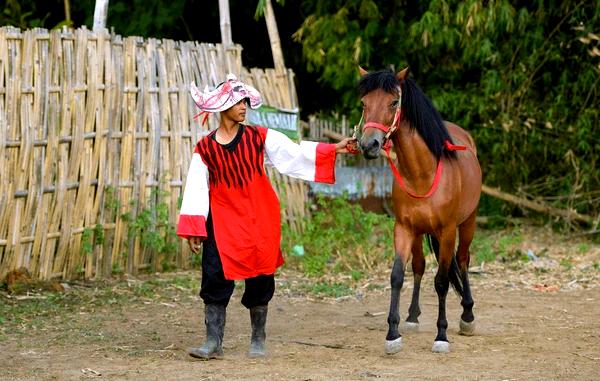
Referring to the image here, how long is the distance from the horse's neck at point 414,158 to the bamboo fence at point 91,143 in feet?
11.3

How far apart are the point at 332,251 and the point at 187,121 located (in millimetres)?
2063

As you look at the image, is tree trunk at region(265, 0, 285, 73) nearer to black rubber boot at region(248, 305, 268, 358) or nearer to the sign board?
the sign board

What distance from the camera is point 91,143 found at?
377 inches

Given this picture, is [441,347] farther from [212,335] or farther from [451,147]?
[212,335]

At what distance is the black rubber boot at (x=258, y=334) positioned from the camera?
677 centimetres

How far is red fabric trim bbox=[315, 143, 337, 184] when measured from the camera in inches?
263

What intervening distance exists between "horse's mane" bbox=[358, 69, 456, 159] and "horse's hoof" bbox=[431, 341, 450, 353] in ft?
4.08

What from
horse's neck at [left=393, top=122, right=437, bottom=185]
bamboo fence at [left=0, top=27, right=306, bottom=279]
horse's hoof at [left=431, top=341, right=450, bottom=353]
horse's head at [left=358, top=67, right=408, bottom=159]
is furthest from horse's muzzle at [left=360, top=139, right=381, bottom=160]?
bamboo fence at [left=0, top=27, right=306, bottom=279]

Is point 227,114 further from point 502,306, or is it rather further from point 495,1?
point 495,1

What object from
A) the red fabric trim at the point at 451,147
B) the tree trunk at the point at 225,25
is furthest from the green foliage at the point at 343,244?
the red fabric trim at the point at 451,147

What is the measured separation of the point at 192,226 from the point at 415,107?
1.69m

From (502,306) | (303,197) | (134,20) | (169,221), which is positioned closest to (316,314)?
(502,306)

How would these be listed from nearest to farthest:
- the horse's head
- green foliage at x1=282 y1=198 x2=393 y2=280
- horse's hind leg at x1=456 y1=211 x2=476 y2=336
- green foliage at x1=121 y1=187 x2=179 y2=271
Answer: the horse's head, horse's hind leg at x1=456 y1=211 x2=476 y2=336, green foliage at x1=121 y1=187 x2=179 y2=271, green foliage at x1=282 y1=198 x2=393 y2=280

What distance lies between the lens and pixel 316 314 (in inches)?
344
